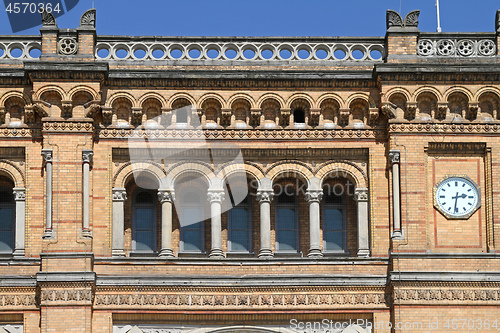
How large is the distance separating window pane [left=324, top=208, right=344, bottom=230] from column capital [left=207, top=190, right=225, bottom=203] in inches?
104

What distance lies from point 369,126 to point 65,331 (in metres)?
8.85

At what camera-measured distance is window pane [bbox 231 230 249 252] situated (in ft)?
114

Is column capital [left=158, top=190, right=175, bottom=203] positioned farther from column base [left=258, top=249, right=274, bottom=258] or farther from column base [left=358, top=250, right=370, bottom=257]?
column base [left=358, top=250, right=370, bottom=257]

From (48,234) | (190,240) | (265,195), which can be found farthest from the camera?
(190,240)

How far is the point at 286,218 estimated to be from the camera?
35000mm

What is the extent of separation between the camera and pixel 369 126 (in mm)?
34812

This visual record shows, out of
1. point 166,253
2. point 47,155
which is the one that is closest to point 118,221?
point 166,253

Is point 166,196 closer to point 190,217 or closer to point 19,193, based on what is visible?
point 190,217

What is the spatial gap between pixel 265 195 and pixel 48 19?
686 centimetres

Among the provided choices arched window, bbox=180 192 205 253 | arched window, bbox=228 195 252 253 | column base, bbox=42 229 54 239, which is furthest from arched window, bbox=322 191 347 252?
column base, bbox=42 229 54 239

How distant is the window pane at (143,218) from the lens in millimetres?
34719

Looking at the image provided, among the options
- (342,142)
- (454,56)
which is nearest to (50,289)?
(342,142)

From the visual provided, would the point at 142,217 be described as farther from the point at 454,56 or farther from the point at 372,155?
the point at 454,56

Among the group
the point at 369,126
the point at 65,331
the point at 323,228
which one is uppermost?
the point at 369,126
